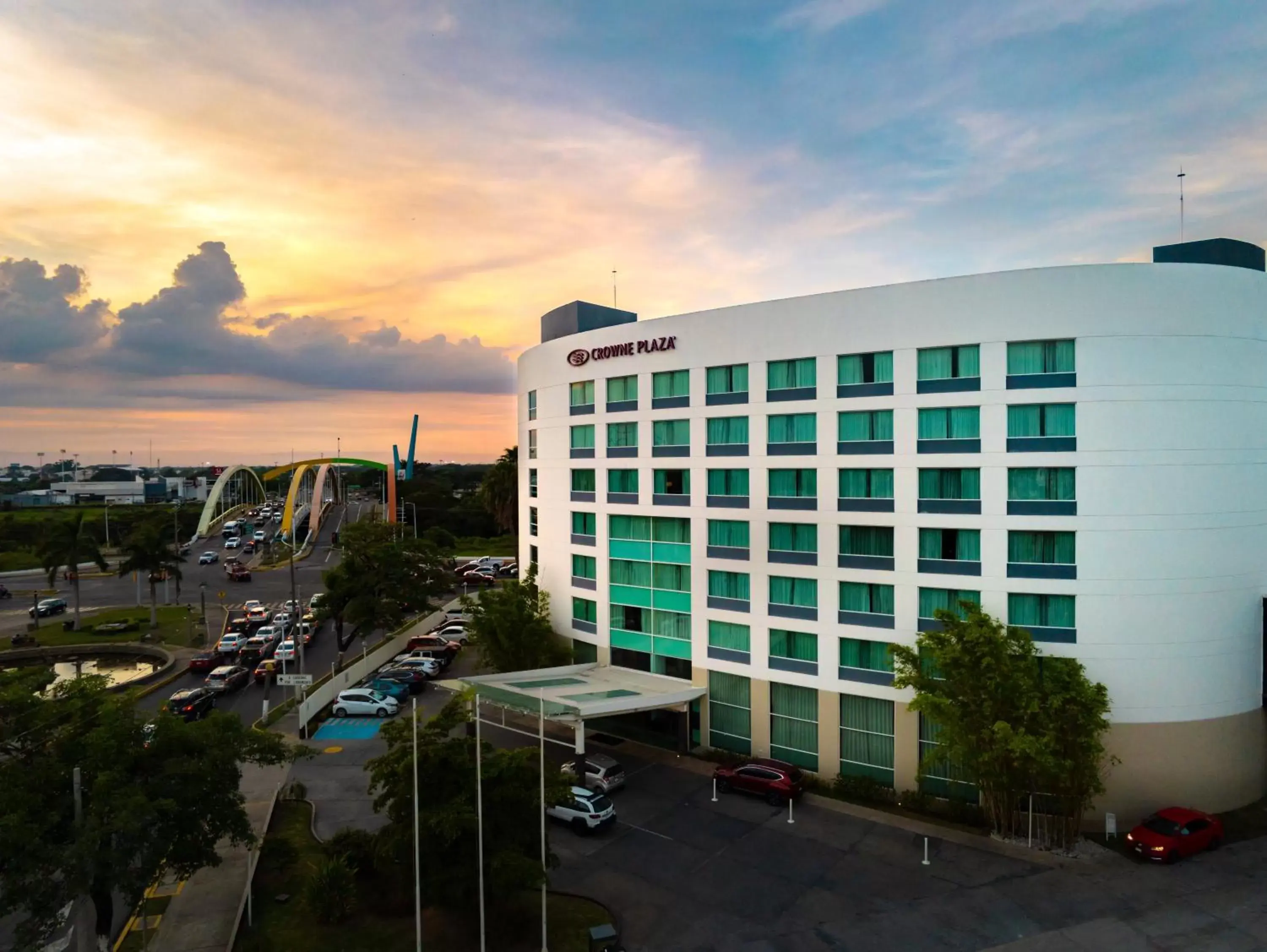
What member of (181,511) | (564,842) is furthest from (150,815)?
(181,511)

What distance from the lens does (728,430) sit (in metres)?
37.6

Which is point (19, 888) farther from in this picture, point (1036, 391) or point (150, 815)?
point (1036, 391)

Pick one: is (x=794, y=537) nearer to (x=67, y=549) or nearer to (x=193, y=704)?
(x=193, y=704)

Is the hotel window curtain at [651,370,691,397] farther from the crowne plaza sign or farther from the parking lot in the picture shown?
the parking lot

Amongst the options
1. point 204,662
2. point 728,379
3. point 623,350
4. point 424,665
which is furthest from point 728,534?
point 204,662

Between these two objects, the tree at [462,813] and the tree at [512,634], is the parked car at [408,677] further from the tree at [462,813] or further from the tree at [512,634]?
the tree at [462,813]

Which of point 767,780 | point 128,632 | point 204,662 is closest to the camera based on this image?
point 767,780

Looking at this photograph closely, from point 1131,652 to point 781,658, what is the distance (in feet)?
45.5

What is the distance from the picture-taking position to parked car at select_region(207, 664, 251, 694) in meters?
47.1

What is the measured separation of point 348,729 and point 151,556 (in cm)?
3588

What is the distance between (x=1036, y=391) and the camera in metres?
30.2

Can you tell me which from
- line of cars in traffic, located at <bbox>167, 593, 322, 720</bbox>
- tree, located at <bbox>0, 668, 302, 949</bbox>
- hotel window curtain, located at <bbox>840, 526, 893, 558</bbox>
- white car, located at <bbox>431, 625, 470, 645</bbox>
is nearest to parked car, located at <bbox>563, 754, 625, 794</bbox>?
hotel window curtain, located at <bbox>840, 526, 893, 558</bbox>

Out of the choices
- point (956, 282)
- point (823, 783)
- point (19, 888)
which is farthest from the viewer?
point (823, 783)

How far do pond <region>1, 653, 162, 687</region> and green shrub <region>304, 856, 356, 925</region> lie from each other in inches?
1528
